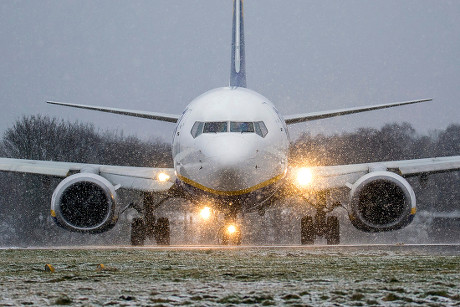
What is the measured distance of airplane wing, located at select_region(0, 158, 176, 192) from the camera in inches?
640

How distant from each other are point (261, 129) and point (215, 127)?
0.88 metres

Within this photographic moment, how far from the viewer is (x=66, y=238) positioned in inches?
1375

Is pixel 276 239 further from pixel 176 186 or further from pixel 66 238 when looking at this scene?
pixel 176 186

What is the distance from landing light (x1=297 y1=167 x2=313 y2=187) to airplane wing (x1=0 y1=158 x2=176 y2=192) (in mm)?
2705

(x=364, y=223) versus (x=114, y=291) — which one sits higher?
(x=364, y=223)

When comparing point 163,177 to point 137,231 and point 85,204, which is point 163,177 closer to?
point 85,204

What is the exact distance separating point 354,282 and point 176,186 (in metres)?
11.2

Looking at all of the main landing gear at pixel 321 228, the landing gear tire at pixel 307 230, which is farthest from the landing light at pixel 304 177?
the landing gear tire at pixel 307 230

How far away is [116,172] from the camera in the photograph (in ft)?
53.5

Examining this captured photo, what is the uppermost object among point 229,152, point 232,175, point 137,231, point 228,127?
point 228,127

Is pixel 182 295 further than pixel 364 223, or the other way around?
pixel 364 223

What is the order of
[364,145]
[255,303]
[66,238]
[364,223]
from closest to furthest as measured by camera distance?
1. [255,303]
2. [364,223]
3. [364,145]
4. [66,238]

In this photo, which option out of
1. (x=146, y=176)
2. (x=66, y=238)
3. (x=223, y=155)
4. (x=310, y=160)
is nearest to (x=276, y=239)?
(x=310, y=160)

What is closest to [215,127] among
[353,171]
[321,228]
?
[353,171]
